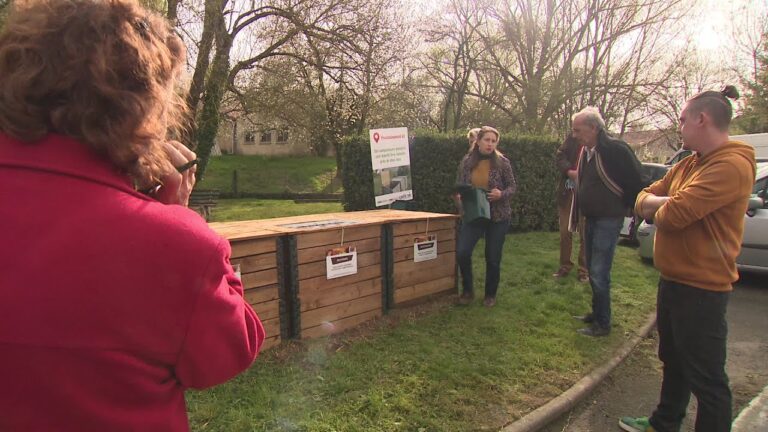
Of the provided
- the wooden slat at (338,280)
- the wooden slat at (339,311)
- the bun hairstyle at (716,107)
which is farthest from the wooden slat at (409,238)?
the bun hairstyle at (716,107)

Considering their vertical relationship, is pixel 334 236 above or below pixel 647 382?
above

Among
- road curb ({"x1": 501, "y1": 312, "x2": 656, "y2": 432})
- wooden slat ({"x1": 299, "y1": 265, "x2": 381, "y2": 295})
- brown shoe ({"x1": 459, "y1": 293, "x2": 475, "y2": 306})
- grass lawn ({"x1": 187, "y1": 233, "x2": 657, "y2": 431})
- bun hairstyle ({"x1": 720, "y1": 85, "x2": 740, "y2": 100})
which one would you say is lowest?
road curb ({"x1": 501, "y1": 312, "x2": 656, "y2": 432})

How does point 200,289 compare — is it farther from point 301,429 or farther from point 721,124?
point 721,124

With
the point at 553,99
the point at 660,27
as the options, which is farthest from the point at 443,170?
the point at 660,27

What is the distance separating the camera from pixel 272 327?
3.92 metres

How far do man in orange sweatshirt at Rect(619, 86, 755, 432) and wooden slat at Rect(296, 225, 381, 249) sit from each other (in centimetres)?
245

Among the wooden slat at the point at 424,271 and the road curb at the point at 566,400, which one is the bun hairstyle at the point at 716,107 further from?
the wooden slat at the point at 424,271

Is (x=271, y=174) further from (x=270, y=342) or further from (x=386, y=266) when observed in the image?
(x=270, y=342)

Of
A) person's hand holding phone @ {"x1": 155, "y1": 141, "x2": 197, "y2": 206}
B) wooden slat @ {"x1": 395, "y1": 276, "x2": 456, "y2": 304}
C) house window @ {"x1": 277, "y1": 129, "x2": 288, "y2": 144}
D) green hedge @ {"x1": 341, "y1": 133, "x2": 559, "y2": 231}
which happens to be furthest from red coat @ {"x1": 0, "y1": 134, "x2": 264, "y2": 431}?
house window @ {"x1": 277, "y1": 129, "x2": 288, "y2": 144}

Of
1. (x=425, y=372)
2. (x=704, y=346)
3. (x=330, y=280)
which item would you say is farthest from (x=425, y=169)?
(x=704, y=346)

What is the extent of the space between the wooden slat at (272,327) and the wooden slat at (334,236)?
24.6 inches

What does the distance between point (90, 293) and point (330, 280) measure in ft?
11.1

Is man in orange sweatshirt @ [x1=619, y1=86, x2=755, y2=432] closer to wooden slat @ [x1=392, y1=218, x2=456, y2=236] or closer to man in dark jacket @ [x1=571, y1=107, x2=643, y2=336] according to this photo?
man in dark jacket @ [x1=571, y1=107, x2=643, y2=336]

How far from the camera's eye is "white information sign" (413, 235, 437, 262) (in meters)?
5.11
